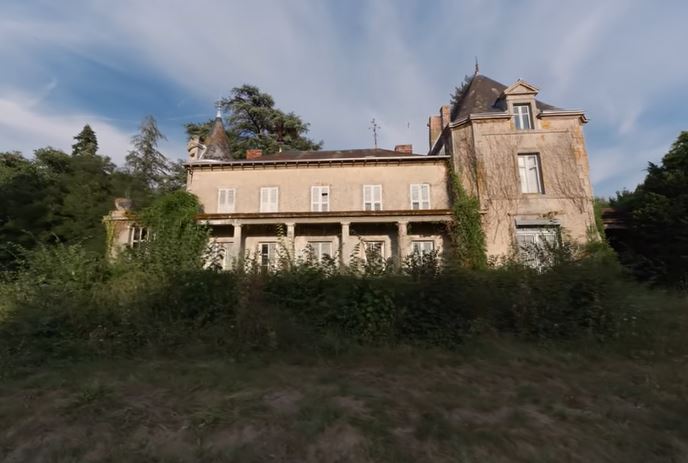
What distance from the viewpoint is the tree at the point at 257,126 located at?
3253 centimetres

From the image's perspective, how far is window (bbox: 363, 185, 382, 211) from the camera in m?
18.3

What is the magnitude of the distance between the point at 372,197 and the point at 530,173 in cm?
709

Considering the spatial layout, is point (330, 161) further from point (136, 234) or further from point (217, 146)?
point (136, 234)

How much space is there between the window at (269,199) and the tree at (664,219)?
14.3 meters

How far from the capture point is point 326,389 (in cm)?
489

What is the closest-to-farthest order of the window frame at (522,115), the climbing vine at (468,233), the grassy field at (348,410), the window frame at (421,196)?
the grassy field at (348,410)
the climbing vine at (468,233)
the window frame at (522,115)
the window frame at (421,196)

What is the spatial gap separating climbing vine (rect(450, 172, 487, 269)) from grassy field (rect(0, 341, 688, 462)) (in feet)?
31.6

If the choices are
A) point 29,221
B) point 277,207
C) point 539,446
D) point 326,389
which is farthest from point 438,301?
point 29,221

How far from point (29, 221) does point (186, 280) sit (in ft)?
60.0

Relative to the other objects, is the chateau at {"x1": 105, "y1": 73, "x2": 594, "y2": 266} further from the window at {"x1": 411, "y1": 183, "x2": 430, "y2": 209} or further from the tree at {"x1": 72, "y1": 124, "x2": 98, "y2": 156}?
the tree at {"x1": 72, "y1": 124, "x2": 98, "y2": 156}

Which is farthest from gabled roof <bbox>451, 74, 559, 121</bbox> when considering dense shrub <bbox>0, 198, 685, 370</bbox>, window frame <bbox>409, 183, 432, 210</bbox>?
dense shrub <bbox>0, 198, 685, 370</bbox>

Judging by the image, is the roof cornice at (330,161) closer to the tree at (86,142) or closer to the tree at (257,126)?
the tree at (257,126)

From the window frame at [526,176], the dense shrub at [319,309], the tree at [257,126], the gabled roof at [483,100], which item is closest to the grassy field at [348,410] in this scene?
the dense shrub at [319,309]

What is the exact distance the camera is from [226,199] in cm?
1878
